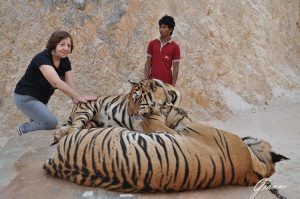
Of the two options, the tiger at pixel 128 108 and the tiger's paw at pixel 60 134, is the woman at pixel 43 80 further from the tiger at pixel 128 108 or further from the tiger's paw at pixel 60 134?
the tiger's paw at pixel 60 134

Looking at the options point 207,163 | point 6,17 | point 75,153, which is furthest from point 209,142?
point 6,17

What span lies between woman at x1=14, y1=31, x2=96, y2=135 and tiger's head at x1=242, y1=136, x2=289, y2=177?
2.35m

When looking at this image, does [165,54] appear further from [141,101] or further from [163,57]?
[141,101]

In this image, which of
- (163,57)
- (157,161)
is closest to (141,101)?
(157,161)

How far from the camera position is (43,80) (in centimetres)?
550

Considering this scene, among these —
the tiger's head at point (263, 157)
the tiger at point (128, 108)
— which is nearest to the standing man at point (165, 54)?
the tiger at point (128, 108)

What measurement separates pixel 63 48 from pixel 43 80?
0.56 metres

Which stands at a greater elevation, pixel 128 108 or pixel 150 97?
pixel 150 97

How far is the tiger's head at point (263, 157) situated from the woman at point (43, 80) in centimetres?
235

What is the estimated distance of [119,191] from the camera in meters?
3.50

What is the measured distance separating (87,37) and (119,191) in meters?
6.80

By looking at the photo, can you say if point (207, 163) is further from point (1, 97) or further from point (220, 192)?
point (1, 97)

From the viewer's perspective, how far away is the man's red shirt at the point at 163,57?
5961mm

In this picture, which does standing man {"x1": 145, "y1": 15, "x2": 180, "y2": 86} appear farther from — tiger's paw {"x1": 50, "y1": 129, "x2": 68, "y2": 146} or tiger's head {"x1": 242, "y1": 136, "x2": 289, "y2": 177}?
tiger's head {"x1": 242, "y1": 136, "x2": 289, "y2": 177}
